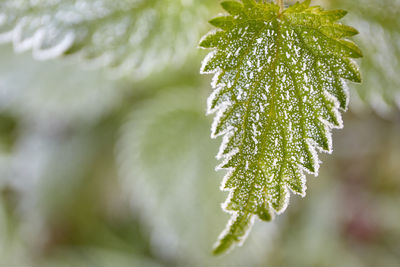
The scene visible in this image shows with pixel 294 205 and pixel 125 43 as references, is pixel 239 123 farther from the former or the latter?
pixel 294 205

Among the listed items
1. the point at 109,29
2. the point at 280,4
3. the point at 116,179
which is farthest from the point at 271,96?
the point at 116,179

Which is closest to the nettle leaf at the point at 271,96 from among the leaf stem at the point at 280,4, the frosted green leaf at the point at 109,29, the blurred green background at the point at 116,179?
the leaf stem at the point at 280,4

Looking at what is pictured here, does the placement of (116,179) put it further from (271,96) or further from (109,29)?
(271,96)

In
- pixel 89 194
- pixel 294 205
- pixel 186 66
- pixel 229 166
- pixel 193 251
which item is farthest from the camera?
pixel 89 194

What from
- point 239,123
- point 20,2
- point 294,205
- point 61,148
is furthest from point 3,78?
point 239,123

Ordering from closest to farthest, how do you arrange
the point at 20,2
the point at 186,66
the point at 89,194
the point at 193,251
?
1. the point at 20,2
2. the point at 193,251
3. the point at 186,66
4. the point at 89,194

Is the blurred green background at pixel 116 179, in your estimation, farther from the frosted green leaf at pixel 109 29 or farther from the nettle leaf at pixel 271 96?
the nettle leaf at pixel 271 96
